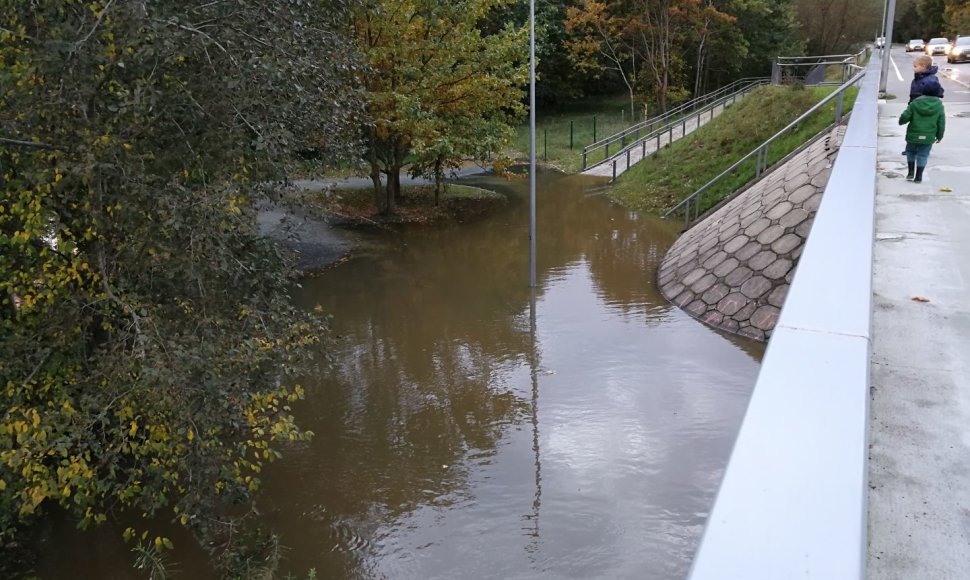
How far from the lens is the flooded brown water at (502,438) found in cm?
637

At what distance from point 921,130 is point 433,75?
12.6 metres

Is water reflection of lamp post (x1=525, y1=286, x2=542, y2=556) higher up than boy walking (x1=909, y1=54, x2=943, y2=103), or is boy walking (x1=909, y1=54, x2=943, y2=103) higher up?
boy walking (x1=909, y1=54, x2=943, y2=103)

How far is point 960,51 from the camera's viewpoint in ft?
99.7

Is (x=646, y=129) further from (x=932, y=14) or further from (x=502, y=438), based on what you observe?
(x=932, y=14)

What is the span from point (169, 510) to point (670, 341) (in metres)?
7.14

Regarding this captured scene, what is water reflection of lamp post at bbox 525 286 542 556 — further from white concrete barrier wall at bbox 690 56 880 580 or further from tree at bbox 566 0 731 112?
tree at bbox 566 0 731 112

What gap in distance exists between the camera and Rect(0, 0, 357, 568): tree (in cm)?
484

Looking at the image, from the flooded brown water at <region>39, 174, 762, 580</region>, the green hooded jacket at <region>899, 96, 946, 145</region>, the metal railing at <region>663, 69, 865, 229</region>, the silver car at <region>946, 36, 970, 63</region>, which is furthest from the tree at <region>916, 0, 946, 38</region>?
the green hooded jacket at <region>899, 96, 946, 145</region>

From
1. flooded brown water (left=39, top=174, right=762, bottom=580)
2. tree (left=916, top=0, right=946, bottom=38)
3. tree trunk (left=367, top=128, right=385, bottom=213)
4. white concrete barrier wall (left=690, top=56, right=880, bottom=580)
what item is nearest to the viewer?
white concrete barrier wall (left=690, top=56, right=880, bottom=580)

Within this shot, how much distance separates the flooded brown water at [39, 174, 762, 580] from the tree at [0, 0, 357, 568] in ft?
4.09

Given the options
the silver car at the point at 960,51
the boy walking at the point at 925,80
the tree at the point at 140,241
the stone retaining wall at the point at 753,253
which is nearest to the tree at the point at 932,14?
the silver car at the point at 960,51

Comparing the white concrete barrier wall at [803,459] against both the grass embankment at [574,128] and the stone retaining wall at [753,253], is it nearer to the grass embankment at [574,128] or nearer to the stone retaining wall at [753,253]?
the stone retaining wall at [753,253]

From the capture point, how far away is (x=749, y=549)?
1.21 m

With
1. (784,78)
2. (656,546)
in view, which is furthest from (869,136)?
(784,78)
